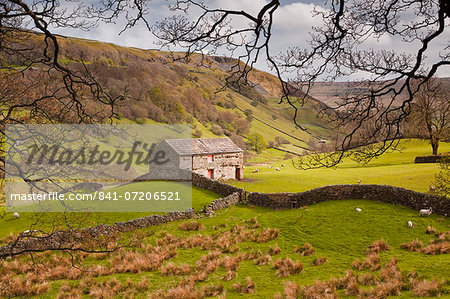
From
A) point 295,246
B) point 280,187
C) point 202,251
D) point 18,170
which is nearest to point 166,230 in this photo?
point 202,251

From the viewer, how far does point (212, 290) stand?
9719 mm

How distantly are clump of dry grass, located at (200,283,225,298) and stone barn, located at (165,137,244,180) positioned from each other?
24.1m

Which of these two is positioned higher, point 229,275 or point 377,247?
point 377,247

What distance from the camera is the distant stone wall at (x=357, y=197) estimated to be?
53.6 feet

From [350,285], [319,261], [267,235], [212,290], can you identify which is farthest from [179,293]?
[267,235]

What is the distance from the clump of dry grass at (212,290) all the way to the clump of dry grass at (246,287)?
439mm

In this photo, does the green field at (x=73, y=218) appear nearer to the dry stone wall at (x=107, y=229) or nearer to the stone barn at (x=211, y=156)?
the dry stone wall at (x=107, y=229)

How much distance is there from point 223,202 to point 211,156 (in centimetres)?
1406

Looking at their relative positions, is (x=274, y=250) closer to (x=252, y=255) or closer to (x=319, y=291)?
(x=252, y=255)

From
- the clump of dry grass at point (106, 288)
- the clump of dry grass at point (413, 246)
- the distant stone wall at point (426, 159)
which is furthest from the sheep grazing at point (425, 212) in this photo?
the distant stone wall at point (426, 159)

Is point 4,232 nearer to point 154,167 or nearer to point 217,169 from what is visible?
point 154,167

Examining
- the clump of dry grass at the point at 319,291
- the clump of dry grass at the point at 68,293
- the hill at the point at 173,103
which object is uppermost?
the hill at the point at 173,103

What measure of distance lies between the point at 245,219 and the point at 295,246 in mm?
5592

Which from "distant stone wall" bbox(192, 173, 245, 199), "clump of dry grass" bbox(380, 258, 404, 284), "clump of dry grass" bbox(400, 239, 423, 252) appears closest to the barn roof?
"distant stone wall" bbox(192, 173, 245, 199)
